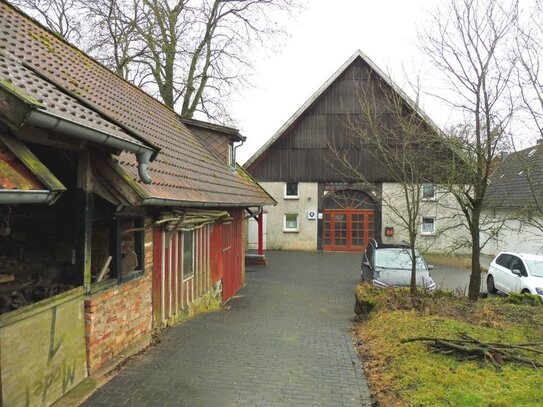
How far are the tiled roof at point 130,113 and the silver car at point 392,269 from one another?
13.7 ft

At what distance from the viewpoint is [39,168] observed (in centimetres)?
367

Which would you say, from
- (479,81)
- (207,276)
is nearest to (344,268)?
(207,276)

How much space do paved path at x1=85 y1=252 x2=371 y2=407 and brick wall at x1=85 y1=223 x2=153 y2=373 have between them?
0.28 meters

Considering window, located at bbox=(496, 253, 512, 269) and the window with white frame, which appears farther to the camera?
the window with white frame

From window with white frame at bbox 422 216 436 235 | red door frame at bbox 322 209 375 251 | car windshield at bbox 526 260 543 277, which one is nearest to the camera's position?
car windshield at bbox 526 260 543 277

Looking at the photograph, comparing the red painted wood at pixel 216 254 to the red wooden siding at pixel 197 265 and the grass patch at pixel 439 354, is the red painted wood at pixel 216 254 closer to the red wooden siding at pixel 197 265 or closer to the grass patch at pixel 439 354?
the red wooden siding at pixel 197 265

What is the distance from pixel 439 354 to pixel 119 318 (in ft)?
14.0

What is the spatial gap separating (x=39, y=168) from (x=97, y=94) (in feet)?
18.6

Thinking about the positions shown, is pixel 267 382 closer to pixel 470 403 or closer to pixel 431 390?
pixel 431 390

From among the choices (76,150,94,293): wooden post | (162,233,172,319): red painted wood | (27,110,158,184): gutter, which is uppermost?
(27,110,158,184): gutter

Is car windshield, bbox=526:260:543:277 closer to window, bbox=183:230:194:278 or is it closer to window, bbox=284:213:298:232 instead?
window, bbox=183:230:194:278

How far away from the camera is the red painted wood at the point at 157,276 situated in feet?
24.4

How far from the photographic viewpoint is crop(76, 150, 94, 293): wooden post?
515 cm

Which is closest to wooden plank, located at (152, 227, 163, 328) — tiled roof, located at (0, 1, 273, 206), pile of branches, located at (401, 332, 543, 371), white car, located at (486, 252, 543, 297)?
tiled roof, located at (0, 1, 273, 206)
